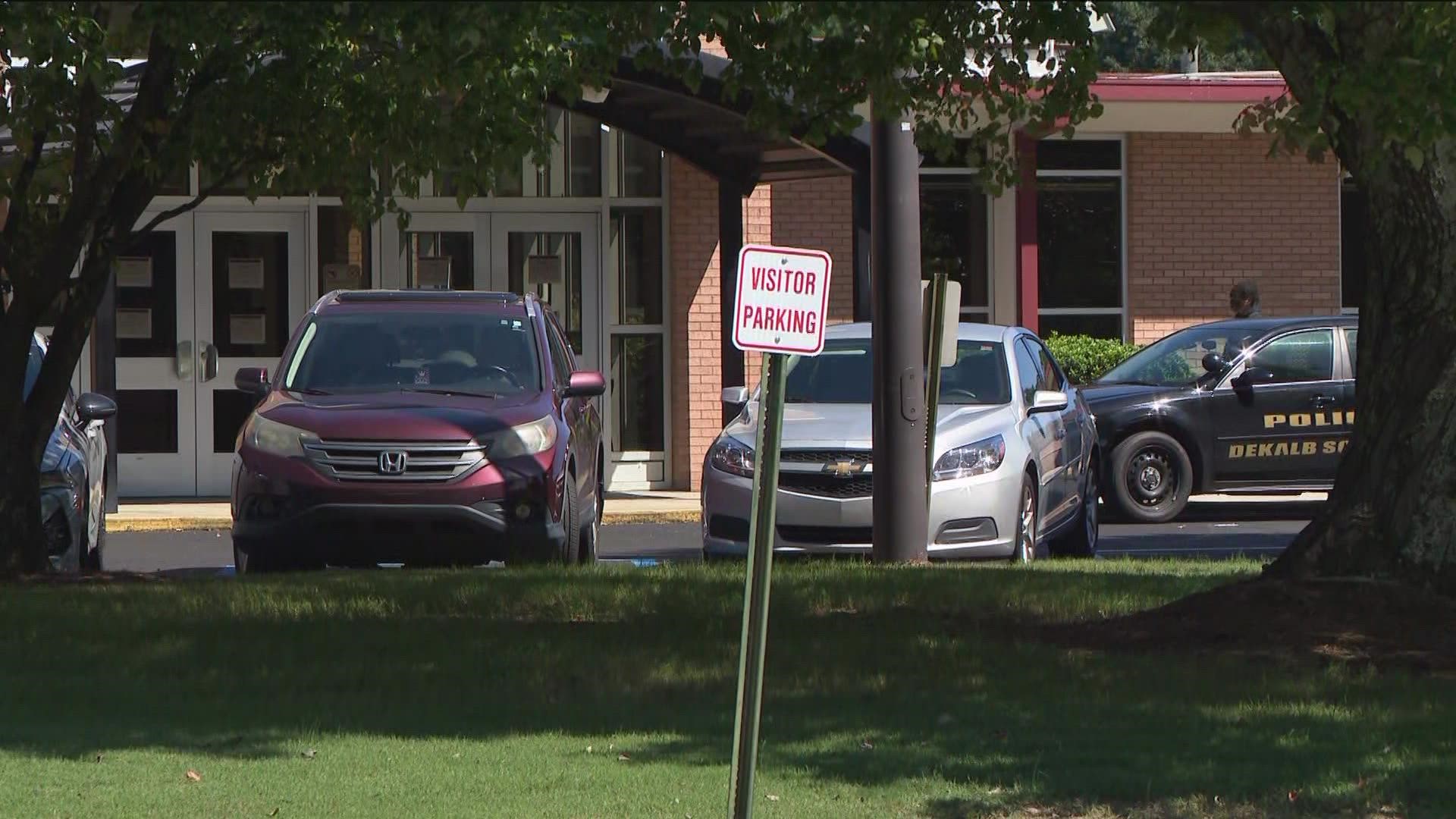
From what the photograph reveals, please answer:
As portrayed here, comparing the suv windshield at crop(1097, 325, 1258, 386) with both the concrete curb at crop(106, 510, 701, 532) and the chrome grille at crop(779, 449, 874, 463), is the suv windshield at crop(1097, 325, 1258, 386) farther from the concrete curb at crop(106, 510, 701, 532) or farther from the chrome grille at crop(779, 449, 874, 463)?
the chrome grille at crop(779, 449, 874, 463)

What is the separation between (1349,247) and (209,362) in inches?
468

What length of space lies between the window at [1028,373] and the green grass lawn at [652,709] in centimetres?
278

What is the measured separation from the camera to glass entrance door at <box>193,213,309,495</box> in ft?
64.8

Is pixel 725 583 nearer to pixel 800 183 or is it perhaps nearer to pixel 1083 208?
pixel 800 183

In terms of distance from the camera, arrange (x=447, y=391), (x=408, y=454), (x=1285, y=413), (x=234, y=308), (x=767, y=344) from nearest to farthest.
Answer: (x=767, y=344) < (x=408, y=454) < (x=447, y=391) < (x=1285, y=413) < (x=234, y=308)

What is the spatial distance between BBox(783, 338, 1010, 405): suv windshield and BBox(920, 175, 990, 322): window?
25.0 ft

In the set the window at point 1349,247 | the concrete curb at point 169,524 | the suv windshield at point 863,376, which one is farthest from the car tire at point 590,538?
the window at point 1349,247

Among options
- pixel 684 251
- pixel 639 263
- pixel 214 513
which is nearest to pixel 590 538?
pixel 214 513

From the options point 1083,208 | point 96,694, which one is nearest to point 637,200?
point 1083,208

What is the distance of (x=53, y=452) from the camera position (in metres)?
11.9

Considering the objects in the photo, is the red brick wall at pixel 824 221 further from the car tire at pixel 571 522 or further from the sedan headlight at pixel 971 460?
the car tire at pixel 571 522

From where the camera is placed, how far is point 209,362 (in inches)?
773

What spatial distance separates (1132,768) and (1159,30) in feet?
8.68

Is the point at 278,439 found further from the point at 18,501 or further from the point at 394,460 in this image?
the point at 18,501
